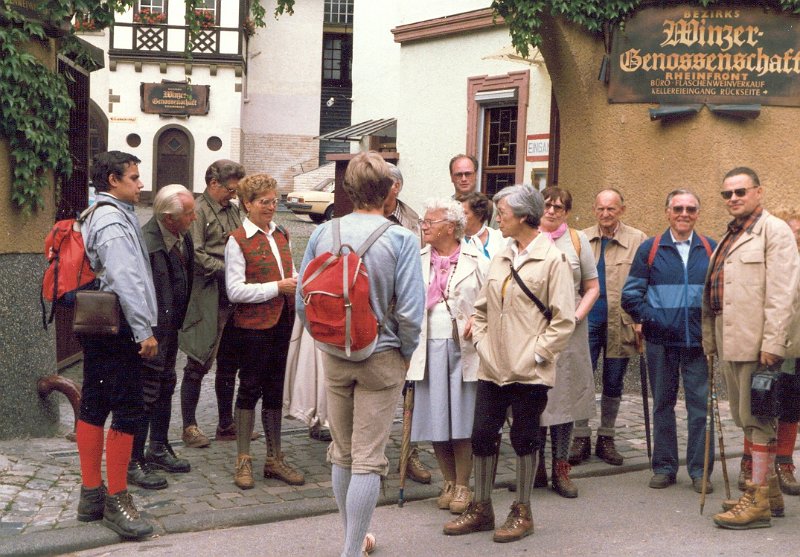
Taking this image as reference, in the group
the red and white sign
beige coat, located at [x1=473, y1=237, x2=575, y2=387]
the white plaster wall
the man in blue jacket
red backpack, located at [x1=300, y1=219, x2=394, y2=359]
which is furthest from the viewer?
the white plaster wall

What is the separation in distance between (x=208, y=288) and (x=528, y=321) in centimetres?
253

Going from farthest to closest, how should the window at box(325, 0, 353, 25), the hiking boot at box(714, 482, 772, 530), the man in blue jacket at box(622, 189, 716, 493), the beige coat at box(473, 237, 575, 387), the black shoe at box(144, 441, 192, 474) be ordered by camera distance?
1. the window at box(325, 0, 353, 25)
2. the black shoe at box(144, 441, 192, 474)
3. the man in blue jacket at box(622, 189, 716, 493)
4. the hiking boot at box(714, 482, 772, 530)
5. the beige coat at box(473, 237, 575, 387)

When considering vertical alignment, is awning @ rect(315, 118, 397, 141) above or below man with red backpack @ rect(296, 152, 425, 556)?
above

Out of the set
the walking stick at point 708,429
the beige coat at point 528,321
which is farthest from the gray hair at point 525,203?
the walking stick at point 708,429

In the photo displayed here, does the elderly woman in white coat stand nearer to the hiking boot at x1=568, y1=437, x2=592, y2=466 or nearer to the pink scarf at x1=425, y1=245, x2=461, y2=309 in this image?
the pink scarf at x1=425, y1=245, x2=461, y2=309

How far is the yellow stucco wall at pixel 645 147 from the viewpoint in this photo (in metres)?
9.16

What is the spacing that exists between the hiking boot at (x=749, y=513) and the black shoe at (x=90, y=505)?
3.15 meters

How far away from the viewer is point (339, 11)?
139ft

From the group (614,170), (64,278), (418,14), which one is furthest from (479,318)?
(418,14)

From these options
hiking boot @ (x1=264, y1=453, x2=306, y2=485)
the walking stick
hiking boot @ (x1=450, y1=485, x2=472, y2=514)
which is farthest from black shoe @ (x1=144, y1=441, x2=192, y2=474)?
the walking stick

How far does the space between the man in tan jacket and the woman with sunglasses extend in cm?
52

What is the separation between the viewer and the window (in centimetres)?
4231

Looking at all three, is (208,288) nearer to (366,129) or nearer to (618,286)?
(618,286)

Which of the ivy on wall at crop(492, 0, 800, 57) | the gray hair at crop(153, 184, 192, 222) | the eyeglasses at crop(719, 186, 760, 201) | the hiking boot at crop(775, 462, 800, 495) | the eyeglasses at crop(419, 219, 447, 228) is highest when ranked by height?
the ivy on wall at crop(492, 0, 800, 57)
